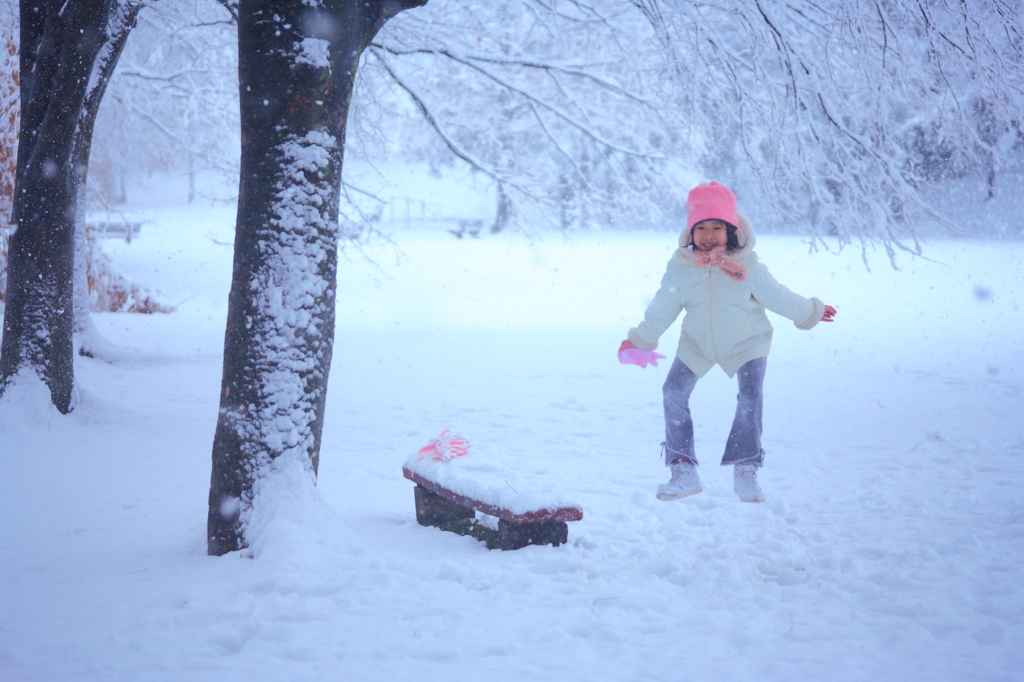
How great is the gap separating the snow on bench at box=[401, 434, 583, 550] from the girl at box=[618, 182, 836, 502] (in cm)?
63

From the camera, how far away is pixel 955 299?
57.8ft

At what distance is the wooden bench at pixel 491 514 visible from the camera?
3.28 metres

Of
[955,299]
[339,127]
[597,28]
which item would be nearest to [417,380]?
[597,28]

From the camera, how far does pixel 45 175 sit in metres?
5.30

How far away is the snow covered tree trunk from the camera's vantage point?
3.06 metres

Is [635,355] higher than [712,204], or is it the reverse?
[712,204]

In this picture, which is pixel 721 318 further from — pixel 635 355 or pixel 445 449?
pixel 445 449

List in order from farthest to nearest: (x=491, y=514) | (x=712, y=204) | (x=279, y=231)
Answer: (x=712, y=204)
(x=491, y=514)
(x=279, y=231)

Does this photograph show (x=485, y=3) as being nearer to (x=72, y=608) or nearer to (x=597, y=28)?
(x=597, y=28)

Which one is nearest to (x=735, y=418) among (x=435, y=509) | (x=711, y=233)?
(x=711, y=233)

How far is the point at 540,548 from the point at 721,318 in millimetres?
1439

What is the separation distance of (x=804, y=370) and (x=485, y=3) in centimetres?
607

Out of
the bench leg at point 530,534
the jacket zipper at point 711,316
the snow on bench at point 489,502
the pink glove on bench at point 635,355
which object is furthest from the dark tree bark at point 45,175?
the jacket zipper at point 711,316

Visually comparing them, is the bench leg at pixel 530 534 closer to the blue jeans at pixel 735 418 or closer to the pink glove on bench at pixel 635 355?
the blue jeans at pixel 735 418
